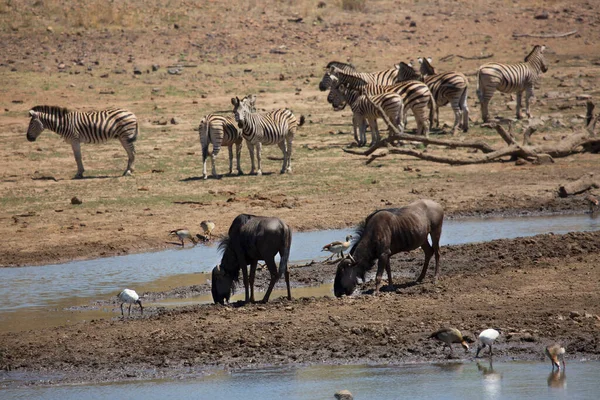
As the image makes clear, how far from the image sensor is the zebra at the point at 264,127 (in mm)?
19562

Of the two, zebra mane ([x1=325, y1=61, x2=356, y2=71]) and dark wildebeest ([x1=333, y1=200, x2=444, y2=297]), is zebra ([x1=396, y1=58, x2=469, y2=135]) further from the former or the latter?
dark wildebeest ([x1=333, y1=200, x2=444, y2=297])

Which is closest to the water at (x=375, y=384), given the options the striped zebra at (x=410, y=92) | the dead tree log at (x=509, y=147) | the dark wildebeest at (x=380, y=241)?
the dark wildebeest at (x=380, y=241)

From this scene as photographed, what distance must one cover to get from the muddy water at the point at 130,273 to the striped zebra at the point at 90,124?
19.7 feet

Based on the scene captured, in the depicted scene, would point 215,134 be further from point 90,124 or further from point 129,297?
point 129,297

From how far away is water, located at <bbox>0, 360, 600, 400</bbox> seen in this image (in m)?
8.80

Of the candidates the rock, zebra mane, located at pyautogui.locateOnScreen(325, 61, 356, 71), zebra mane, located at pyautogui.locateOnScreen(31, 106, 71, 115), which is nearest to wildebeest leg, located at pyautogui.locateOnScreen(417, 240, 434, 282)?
the rock

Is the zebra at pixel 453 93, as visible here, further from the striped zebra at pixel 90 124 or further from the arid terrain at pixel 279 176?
the striped zebra at pixel 90 124

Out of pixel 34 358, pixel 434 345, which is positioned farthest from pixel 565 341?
pixel 34 358

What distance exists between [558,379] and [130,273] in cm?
681

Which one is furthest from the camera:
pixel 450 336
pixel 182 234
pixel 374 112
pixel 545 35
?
pixel 545 35

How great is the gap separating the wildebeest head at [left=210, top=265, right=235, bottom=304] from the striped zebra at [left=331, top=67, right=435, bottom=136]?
12201 mm

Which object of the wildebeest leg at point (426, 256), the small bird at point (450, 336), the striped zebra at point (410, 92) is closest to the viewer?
the small bird at point (450, 336)

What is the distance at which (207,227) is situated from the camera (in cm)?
1573

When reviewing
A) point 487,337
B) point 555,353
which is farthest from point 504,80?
point 555,353
